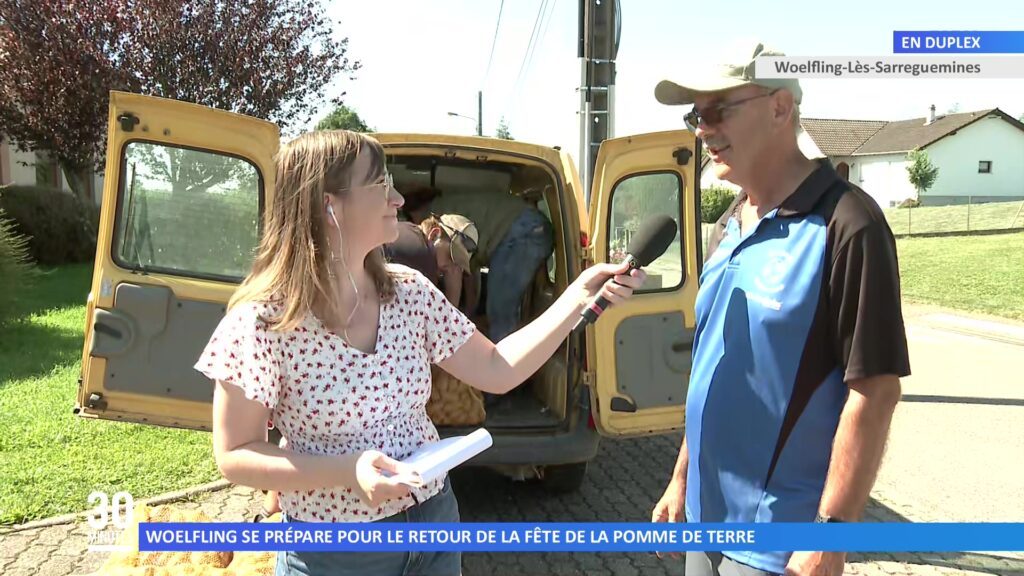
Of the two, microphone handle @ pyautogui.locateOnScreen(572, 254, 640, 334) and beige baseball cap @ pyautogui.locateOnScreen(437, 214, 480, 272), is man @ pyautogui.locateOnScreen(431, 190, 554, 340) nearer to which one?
beige baseball cap @ pyautogui.locateOnScreen(437, 214, 480, 272)

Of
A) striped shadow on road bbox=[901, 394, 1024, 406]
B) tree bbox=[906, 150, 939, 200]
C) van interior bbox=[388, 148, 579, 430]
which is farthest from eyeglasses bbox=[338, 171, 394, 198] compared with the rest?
tree bbox=[906, 150, 939, 200]

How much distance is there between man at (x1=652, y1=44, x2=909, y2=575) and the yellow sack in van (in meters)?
2.45

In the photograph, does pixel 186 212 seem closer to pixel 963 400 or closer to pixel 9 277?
pixel 9 277

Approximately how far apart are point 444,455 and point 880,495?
470 cm

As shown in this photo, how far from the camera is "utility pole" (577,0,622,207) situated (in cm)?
720

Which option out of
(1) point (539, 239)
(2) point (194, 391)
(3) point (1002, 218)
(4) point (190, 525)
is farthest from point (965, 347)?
(3) point (1002, 218)

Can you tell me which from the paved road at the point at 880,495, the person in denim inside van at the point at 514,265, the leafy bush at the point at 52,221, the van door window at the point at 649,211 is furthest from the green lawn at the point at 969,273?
the leafy bush at the point at 52,221

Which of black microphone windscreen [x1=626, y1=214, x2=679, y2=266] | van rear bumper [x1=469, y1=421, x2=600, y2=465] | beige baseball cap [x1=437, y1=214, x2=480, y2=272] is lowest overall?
van rear bumper [x1=469, y1=421, x2=600, y2=465]

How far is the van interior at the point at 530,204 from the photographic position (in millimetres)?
4527

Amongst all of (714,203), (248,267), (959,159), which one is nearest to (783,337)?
(248,267)

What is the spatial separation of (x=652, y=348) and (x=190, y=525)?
2862 millimetres

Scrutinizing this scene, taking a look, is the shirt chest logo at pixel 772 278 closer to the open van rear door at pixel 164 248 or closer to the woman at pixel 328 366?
the woman at pixel 328 366

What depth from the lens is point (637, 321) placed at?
421cm

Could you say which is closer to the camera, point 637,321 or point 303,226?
Result: point 303,226
